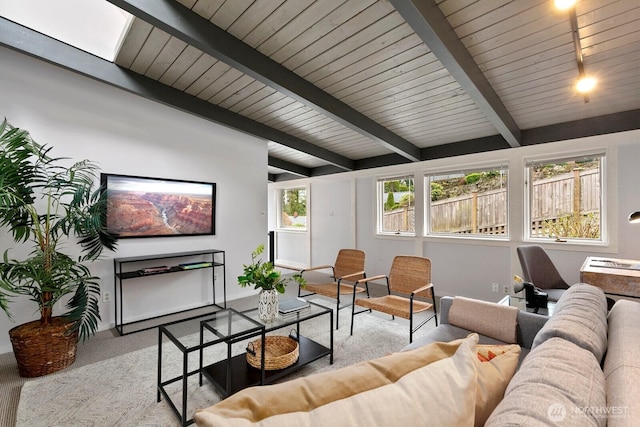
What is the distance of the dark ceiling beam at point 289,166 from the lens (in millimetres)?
5738

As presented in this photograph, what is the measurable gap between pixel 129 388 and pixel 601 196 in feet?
15.9

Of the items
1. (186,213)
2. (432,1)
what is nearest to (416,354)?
(432,1)

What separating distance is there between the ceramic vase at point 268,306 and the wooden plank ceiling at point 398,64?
188 centimetres

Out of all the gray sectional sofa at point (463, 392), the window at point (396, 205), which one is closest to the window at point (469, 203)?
the window at point (396, 205)

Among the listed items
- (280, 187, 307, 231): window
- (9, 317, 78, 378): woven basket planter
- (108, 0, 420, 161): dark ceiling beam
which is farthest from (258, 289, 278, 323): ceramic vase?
(280, 187, 307, 231): window

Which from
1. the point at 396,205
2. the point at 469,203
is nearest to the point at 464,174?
the point at 469,203

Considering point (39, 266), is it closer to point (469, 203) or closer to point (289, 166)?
point (289, 166)

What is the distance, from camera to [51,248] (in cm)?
241

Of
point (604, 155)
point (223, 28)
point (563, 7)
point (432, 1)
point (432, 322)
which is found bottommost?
point (432, 322)

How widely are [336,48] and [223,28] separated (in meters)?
0.92

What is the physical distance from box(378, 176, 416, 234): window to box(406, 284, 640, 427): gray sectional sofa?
11.4ft

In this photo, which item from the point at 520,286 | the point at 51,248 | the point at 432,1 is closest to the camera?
the point at 432,1

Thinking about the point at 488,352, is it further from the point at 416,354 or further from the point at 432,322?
the point at 432,322

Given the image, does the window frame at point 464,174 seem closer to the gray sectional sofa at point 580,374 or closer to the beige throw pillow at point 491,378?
the gray sectional sofa at point 580,374
